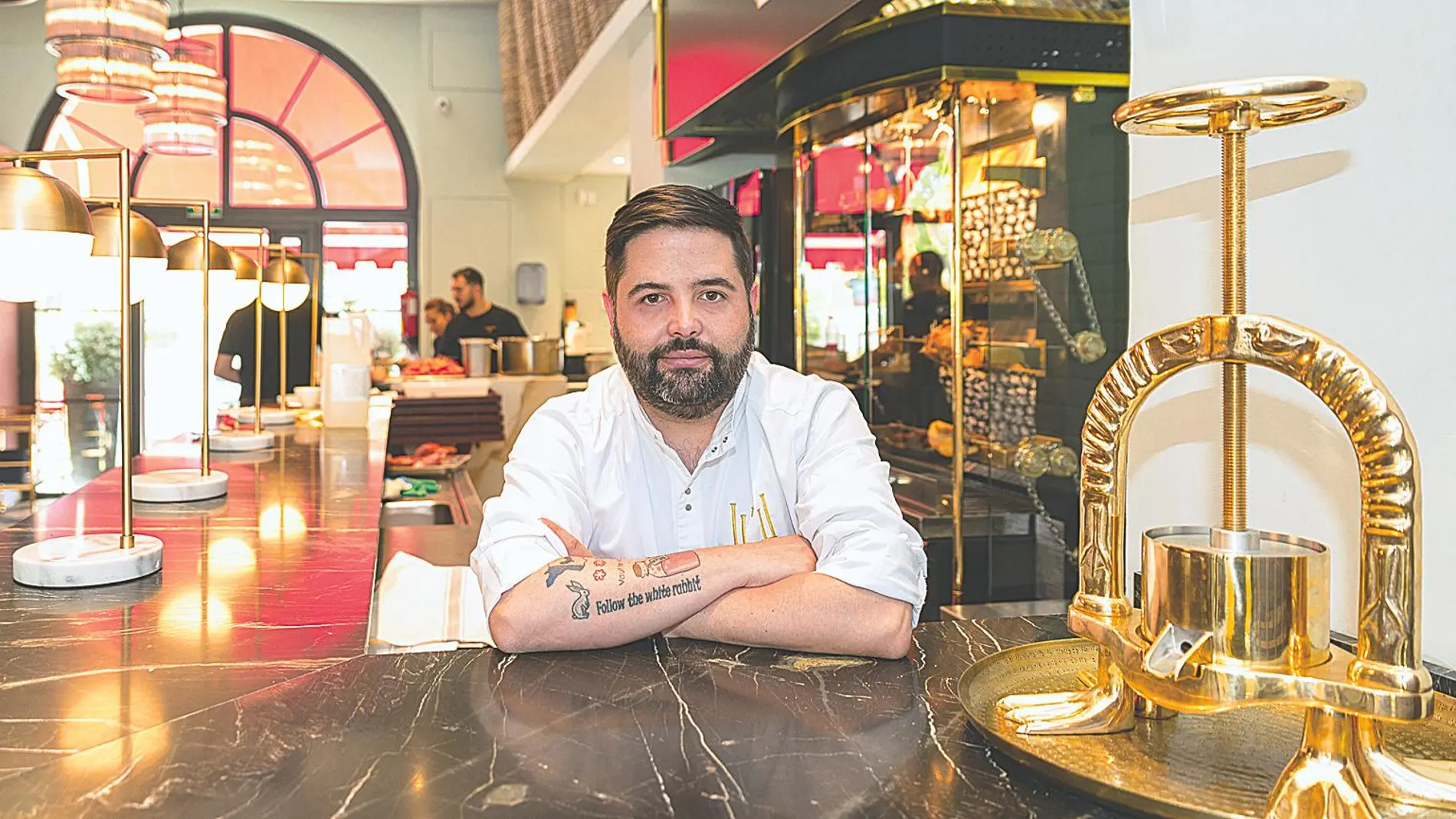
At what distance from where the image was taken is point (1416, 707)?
80cm

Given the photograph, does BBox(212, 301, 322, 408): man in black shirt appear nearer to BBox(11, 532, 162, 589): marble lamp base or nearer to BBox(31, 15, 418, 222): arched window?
BBox(11, 532, 162, 589): marble lamp base

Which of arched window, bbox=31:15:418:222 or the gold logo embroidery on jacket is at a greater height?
arched window, bbox=31:15:418:222

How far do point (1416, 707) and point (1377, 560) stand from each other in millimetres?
98

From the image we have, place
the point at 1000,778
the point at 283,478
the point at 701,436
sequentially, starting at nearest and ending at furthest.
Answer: the point at 1000,778, the point at 701,436, the point at 283,478

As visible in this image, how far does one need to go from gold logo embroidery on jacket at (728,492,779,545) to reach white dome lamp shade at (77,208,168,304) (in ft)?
3.86

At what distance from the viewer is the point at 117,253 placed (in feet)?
7.52

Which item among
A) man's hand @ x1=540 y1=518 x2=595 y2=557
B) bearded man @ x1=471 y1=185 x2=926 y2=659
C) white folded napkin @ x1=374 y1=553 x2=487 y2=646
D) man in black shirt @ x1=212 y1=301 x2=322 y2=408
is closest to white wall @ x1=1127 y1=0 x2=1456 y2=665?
bearded man @ x1=471 y1=185 x2=926 y2=659

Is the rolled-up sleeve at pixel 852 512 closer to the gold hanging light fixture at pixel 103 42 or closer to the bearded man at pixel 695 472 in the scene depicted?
the bearded man at pixel 695 472

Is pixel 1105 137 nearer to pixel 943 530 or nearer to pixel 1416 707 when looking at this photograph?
pixel 943 530

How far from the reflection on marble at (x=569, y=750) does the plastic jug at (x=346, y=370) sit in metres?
3.45

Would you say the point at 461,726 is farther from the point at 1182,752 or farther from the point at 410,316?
the point at 410,316

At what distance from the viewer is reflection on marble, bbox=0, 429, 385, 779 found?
1318 mm

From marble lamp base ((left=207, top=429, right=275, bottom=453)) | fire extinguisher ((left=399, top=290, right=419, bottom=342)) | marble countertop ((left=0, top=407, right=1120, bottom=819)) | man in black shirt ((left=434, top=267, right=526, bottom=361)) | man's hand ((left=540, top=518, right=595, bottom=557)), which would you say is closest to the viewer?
marble countertop ((left=0, top=407, right=1120, bottom=819))

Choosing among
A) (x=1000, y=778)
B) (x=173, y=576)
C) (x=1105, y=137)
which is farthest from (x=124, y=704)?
(x=1105, y=137)
